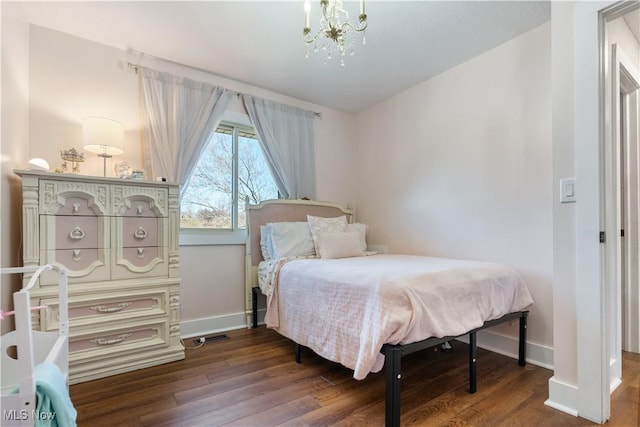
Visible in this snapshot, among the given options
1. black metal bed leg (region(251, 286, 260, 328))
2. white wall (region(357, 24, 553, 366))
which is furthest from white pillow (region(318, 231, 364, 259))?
black metal bed leg (region(251, 286, 260, 328))

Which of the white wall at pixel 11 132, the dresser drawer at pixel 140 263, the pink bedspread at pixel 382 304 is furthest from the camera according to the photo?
the dresser drawer at pixel 140 263

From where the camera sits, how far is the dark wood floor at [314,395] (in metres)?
1.58

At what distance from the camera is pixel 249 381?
6.58 feet

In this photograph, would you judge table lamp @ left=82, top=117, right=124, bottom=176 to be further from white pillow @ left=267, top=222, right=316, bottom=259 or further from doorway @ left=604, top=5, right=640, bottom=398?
doorway @ left=604, top=5, right=640, bottom=398

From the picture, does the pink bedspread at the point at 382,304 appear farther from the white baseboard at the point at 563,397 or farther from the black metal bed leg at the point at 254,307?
the black metal bed leg at the point at 254,307

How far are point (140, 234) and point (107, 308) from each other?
551 mm

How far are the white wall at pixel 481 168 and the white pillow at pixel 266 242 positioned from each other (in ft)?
4.66

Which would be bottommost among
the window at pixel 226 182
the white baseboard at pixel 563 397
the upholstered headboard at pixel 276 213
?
the white baseboard at pixel 563 397

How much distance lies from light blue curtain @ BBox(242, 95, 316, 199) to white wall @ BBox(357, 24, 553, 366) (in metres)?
Result: 0.89

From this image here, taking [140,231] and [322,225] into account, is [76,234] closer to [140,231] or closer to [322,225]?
[140,231]

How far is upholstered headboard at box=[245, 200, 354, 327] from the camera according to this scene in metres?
3.12

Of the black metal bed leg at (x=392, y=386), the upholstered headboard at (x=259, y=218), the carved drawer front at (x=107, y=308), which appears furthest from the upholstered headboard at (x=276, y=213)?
the black metal bed leg at (x=392, y=386)

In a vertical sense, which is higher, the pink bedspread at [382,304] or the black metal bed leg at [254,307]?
the pink bedspread at [382,304]

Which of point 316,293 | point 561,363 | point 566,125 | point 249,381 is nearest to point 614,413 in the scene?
point 561,363
